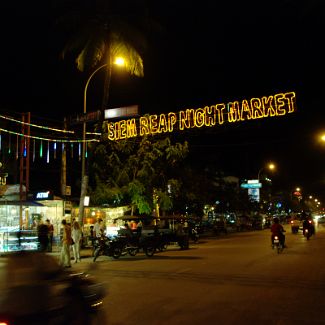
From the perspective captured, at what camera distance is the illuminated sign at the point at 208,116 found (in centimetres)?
2634

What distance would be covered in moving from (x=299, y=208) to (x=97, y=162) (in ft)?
352

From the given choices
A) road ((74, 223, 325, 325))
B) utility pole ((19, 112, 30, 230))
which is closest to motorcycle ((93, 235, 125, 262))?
road ((74, 223, 325, 325))

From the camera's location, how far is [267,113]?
26.5 meters

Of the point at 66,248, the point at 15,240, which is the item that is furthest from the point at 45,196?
the point at 66,248

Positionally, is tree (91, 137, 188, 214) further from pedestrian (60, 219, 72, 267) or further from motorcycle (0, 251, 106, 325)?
motorcycle (0, 251, 106, 325)

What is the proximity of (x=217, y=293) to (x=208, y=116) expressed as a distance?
59.7 feet

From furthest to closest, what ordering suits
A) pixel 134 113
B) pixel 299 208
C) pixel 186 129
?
pixel 299 208, pixel 186 129, pixel 134 113

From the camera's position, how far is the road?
8656 mm

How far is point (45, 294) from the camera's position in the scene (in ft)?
17.8

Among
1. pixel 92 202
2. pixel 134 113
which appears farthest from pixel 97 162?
pixel 134 113

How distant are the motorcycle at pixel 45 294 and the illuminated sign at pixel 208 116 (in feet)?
70.3

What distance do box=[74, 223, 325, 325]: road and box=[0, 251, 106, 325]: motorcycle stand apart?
212 centimetres

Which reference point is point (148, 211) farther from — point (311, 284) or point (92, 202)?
point (311, 284)

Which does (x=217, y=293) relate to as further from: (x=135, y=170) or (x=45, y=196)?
(x=135, y=170)
